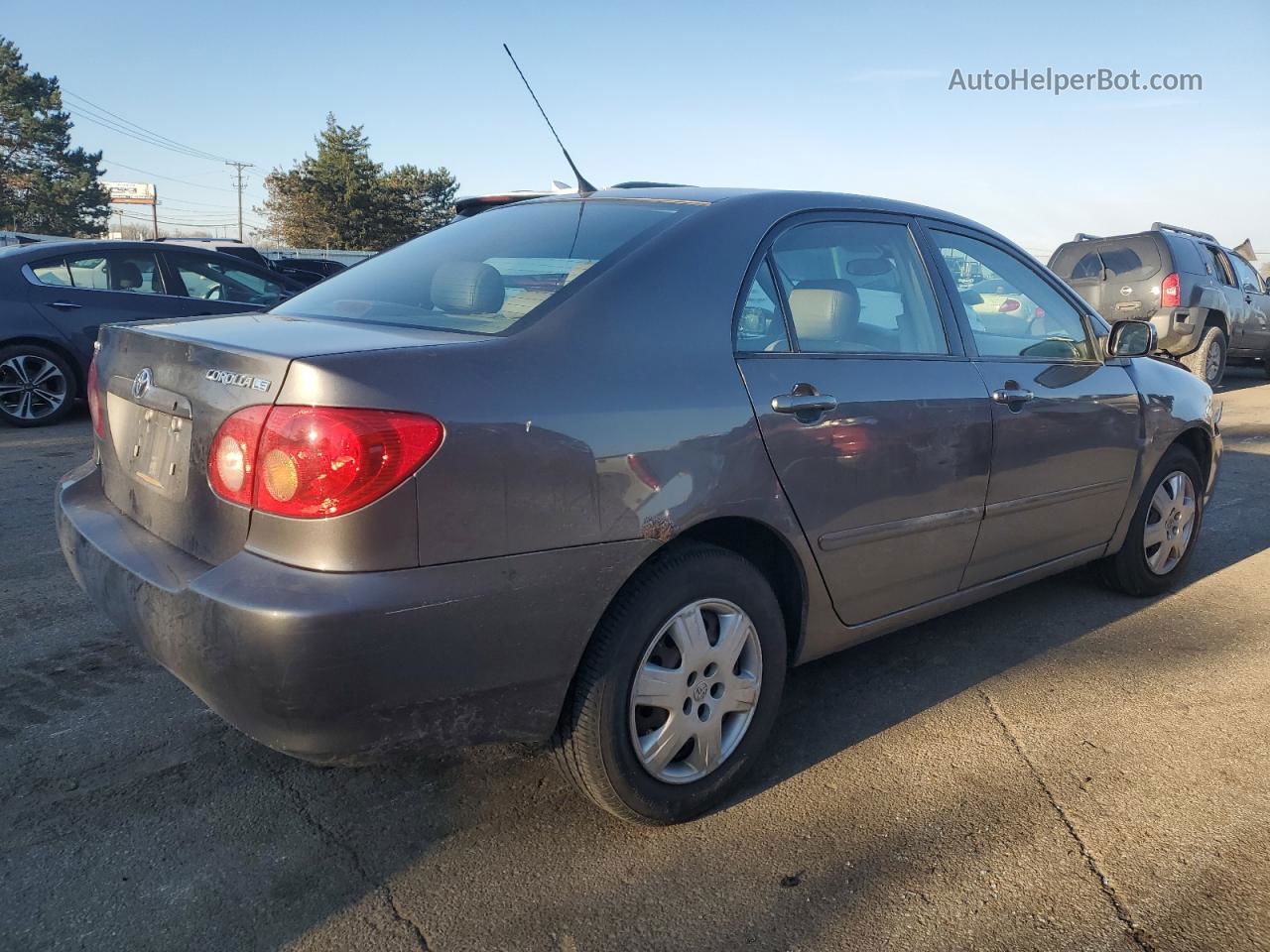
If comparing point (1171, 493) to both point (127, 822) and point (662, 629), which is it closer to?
point (662, 629)

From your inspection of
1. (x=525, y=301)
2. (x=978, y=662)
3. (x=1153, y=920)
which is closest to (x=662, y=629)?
(x=525, y=301)

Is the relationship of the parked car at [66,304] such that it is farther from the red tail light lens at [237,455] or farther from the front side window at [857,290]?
the red tail light lens at [237,455]

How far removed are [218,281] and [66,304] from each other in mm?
1173

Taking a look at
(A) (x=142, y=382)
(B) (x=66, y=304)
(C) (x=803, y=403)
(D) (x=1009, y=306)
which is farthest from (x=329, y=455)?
(B) (x=66, y=304)

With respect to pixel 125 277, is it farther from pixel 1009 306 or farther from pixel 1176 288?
pixel 1176 288

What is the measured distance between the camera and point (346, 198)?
50.8m

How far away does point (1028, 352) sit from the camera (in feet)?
11.5

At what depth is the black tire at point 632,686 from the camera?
Answer: 220 cm

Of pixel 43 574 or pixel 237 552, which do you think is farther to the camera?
pixel 43 574

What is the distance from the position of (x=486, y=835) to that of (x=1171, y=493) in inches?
131

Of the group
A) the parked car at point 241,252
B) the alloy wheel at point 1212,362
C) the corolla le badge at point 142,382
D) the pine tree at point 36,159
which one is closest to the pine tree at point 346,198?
the pine tree at point 36,159

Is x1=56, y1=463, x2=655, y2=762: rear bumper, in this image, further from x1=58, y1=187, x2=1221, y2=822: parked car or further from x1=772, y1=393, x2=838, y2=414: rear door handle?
x1=772, y1=393, x2=838, y2=414: rear door handle

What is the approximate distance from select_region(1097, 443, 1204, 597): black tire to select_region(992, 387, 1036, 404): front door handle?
3.60 feet

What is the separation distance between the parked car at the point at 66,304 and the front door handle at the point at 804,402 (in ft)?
19.0
